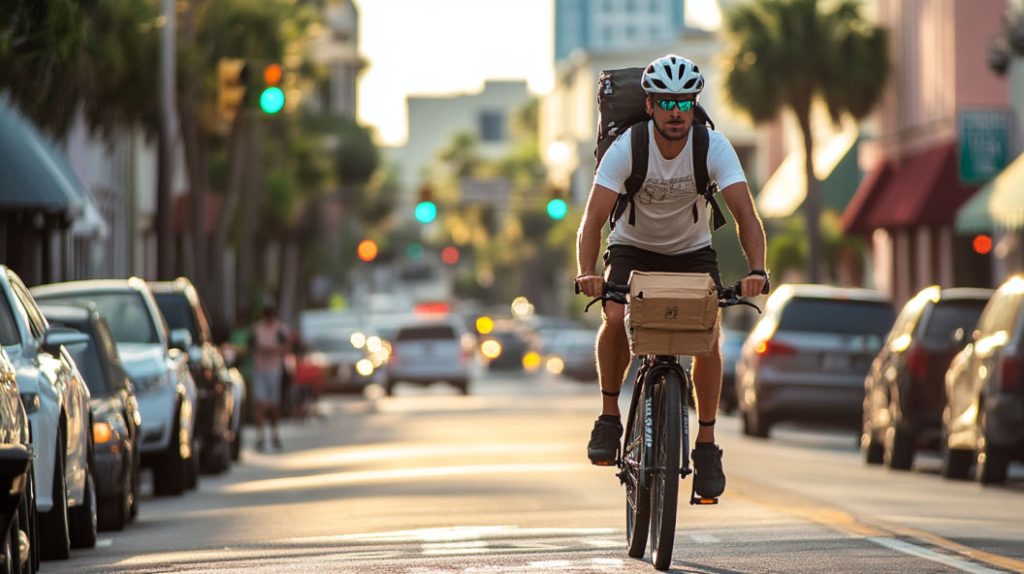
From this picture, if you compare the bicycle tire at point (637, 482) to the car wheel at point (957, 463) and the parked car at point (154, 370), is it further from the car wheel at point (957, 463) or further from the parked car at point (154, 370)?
the car wheel at point (957, 463)

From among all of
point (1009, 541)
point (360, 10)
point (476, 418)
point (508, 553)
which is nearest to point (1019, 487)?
point (1009, 541)

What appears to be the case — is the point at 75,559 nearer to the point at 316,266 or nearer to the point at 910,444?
the point at 910,444

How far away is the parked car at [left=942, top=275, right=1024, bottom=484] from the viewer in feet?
62.9

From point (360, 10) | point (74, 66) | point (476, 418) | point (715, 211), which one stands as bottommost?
point (476, 418)

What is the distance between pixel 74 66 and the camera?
75.5 feet

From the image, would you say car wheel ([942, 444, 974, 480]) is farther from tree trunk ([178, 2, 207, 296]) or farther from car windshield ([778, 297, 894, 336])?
tree trunk ([178, 2, 207, 296])

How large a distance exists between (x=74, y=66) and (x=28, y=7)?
133 cm

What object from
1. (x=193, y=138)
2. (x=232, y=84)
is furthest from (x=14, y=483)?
(x=193, y=138)

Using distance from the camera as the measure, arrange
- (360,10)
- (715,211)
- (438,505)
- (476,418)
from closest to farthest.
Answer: (715,211), (438,505), (476,418), (360,10)

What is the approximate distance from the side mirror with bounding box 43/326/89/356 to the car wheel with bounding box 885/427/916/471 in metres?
11.5

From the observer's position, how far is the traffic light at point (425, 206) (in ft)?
175

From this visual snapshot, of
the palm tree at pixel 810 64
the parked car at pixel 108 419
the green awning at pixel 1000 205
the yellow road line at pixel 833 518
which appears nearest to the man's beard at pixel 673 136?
the yellow road line at pixel 833 518

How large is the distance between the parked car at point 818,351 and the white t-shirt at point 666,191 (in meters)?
17.5

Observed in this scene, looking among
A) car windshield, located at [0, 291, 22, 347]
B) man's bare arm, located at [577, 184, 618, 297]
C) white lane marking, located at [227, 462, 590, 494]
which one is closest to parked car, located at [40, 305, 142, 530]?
car windshield, located at [0, 291, 22, 347]
